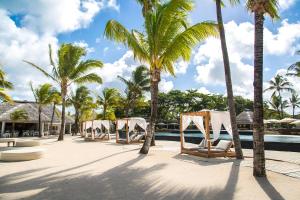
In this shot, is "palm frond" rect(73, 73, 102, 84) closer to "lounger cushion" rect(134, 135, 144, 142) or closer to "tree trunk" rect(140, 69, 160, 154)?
"lounger cushion" rect(134, 135, 144, 142)

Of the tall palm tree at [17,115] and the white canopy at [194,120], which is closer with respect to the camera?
the white canopy at [194,120]

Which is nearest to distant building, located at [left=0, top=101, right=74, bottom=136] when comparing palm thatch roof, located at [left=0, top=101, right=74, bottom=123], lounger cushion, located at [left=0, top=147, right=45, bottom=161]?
palm thatch roof, located at [left=0, top=101, right=74, bottom=123]

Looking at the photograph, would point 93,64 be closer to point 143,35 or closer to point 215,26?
point 143,35

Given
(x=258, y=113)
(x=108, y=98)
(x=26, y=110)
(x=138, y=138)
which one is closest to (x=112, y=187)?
(x=258, y=113)

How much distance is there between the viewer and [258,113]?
279 inches

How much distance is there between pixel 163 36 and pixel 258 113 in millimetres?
6390

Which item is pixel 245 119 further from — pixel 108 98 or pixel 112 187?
pixel 112 187

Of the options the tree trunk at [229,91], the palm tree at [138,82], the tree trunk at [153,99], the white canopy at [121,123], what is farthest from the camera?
the palm tree at [138,82]

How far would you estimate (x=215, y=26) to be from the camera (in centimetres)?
1104

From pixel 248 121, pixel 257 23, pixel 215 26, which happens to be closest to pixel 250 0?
pixel 257 23

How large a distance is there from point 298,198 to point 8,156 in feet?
30.4

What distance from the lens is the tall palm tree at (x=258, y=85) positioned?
7.09 meters

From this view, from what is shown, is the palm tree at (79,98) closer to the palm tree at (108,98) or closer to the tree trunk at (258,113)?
the palm tree at (108,98)

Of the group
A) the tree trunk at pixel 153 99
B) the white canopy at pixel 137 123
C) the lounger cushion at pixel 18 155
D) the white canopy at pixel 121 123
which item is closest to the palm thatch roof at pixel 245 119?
the white canopy at pixel 137 123
